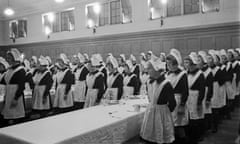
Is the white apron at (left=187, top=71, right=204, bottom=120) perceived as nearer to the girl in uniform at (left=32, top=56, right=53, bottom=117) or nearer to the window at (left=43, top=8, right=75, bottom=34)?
the girl in uniform at (left=32, top=56, right=53, bottom=117)

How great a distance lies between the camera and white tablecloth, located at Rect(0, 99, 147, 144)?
2689 mm

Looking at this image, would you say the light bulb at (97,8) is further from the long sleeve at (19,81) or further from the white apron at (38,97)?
the long sleeve at (19,81)

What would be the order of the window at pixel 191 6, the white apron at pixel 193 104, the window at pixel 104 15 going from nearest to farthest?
the white apron at pixel 193 104, the window at pixel 191 6, the window at pixel 104 15

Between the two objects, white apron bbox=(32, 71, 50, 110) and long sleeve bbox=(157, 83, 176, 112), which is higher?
long sleeve bbox=(157, 83, 176, 112)

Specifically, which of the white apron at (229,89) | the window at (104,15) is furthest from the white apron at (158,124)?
the window at (104,15)

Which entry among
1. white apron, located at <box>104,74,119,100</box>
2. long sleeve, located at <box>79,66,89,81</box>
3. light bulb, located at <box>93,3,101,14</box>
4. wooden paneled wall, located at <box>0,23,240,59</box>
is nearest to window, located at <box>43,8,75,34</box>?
wooden paneled wall, located at <box>0,23,240,59</box>

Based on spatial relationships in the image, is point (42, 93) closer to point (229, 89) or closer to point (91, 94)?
point (91, 94)

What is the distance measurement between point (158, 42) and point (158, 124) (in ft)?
25.3

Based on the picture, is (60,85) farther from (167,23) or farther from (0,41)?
(0,41)

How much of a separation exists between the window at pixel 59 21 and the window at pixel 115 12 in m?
2.81

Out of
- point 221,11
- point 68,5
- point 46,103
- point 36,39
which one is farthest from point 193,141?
point 36,39

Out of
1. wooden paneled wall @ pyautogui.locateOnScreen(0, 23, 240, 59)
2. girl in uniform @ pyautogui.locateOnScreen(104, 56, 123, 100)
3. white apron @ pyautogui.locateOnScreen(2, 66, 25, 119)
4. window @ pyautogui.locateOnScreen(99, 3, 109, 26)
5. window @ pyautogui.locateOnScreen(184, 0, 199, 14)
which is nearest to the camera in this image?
white apron @ pyautogui.locateOnScreen(2, 66, 25, 119)

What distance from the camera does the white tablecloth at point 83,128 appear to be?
8.82ft

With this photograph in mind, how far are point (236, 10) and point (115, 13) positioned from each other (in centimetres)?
578
